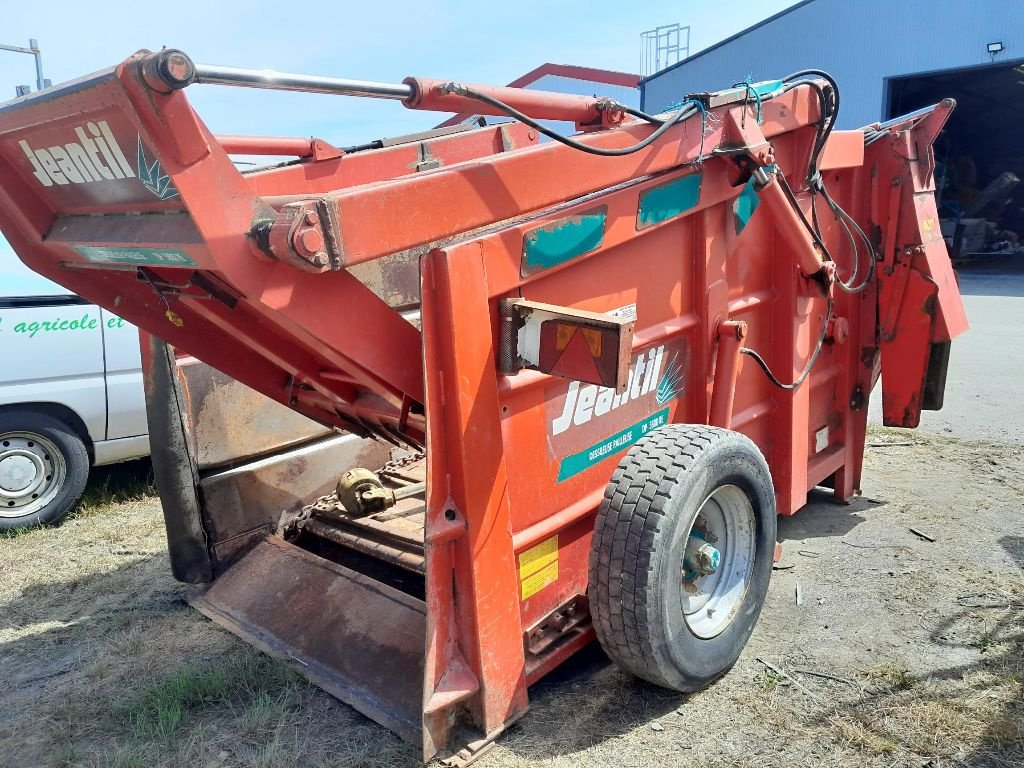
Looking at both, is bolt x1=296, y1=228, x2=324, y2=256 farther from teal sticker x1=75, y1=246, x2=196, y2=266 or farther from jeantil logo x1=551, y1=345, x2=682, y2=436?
jeantil logo x1=551, y1=345, x2=682, y2=436

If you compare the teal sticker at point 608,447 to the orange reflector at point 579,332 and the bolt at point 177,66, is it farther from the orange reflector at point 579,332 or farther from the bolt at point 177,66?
the bolt at point 177,66

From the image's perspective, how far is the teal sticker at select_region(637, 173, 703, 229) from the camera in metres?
2.87

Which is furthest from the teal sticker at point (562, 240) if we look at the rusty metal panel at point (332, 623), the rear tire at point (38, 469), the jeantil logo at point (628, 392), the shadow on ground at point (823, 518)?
the rear tire at point (38, 469)

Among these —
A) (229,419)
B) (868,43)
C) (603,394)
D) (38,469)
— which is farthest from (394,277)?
(868,43)

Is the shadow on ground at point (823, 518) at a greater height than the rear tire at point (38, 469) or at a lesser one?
lesser

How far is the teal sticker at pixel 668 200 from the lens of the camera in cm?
287

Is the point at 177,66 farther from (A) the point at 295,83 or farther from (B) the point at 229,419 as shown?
(B) the point at 229,419

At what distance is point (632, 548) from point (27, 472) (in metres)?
4.00

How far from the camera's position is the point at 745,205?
3.37 metres

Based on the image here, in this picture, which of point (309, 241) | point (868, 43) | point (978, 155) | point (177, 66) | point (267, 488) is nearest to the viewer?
point (177, 66)

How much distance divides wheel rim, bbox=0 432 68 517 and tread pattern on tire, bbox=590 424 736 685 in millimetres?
3841

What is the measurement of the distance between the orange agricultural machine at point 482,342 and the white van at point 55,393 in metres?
1.77

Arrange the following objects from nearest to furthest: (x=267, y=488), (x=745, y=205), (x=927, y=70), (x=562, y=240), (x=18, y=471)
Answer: (x=562, y=240)
(x=745, y=205)
(x=267, y=488)
(x=18, y=471)
(x=927, y=70)

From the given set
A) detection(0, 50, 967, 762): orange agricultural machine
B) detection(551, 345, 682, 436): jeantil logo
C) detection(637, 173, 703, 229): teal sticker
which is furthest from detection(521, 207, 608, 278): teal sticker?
detection(551, 345, 682, 436): jeantil logo
